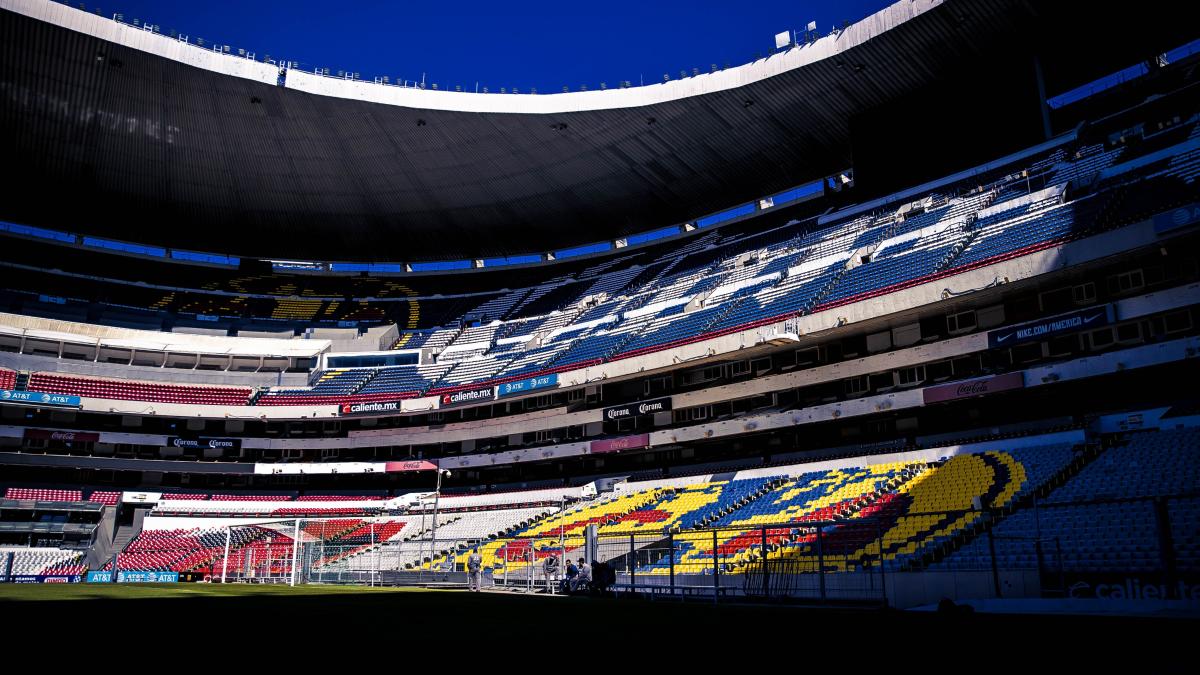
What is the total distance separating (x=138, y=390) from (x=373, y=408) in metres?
16.1

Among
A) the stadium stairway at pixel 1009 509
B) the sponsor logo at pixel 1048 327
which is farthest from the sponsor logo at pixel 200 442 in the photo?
the stadium stairway at pixel 1009 509

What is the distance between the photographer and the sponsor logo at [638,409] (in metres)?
45.5

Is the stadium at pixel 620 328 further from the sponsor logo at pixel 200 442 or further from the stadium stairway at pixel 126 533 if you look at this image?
the sponsor logo at pixel 200 442

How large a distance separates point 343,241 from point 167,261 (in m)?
14.5

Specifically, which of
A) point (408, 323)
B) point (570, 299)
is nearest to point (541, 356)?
point (570, 299)

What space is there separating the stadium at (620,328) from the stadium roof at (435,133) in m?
0.28

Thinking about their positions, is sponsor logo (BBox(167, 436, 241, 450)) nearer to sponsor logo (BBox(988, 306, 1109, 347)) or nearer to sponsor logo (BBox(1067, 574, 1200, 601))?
sponsor logo (BBox(988, 306, 1109, 347))

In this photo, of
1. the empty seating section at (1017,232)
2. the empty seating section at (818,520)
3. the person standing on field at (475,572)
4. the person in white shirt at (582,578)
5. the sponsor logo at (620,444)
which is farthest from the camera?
the sponsor logo at (620,444)

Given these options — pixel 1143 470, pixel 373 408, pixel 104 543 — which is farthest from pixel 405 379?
pixel 1143 470

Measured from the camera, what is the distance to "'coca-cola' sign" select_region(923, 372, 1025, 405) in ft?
106

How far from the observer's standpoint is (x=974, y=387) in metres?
33.4

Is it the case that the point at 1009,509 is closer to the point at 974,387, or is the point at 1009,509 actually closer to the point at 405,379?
the point at 974,387

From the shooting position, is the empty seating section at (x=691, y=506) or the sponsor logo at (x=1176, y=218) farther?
the empty seating section at (x=691, y=506)

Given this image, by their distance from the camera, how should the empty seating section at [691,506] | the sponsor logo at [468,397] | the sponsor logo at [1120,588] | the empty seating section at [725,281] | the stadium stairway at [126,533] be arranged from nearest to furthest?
the sponsor logo at [1120,588] < the empty seating section at [725,281] < the empty seating section at [691,506] < the stadium stairway at [126,533] < the sponsor logo at [468,397]
